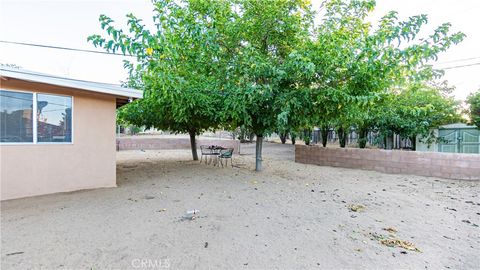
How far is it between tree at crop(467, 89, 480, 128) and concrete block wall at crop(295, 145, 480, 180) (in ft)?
7.64

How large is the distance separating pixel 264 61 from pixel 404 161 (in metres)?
5.93

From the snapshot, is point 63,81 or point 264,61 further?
point 264,61

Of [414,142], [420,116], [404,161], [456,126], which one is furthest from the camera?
[414,142]

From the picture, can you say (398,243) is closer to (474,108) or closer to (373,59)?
(373,59)

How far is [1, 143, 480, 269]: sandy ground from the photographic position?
8.99 feet

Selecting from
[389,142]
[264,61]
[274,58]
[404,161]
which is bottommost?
[404,161]

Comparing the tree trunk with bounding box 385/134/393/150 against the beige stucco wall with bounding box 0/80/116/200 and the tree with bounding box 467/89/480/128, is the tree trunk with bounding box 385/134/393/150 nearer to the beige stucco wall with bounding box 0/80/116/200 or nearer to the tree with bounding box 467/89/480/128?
the tree with bounding box 467/89/480/128

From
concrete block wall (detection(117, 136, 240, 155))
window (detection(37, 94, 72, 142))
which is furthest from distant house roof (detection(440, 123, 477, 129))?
window (detection(37, 94, 72, 142))

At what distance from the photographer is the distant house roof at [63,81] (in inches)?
171

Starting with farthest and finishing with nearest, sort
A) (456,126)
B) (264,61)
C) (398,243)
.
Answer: (456,126) → (264,61) → (398,243)

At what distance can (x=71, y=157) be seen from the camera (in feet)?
17.6

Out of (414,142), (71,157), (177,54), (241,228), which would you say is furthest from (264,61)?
(414,142)

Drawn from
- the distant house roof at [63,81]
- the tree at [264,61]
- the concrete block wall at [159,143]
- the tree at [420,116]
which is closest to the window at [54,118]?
the distant house roof at [63,81]

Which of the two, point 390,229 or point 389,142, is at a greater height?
point 389,142
